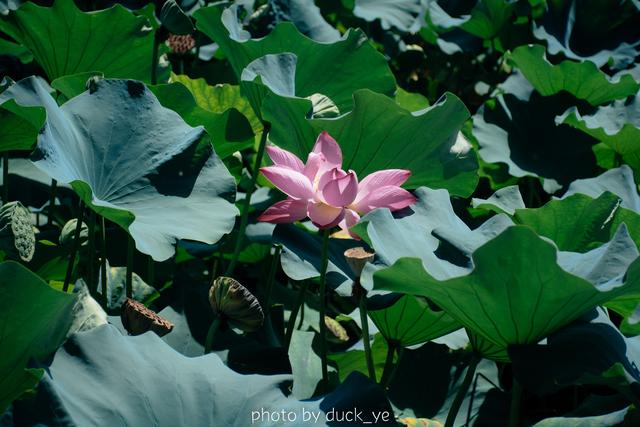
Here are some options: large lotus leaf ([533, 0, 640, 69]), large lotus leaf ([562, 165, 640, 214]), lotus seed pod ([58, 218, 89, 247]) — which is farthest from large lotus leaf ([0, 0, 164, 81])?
large lotus leaf ([533, 0, 640, 69])

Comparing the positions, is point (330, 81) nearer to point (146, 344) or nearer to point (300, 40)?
point (300, 40)

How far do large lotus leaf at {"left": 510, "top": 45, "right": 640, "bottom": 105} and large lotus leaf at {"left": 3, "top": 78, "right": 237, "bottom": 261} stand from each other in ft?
3.63

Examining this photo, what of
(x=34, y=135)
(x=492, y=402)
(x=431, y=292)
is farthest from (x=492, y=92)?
(x=431, y=292)

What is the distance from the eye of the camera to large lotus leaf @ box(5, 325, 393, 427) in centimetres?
90

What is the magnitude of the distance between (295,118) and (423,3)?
162cm

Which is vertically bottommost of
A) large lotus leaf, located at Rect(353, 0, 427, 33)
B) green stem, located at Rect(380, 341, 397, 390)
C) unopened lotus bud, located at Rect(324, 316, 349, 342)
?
unopened lotus bud, located at Rect(324, 316, 349, 342)

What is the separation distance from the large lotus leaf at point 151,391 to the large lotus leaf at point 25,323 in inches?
0.9

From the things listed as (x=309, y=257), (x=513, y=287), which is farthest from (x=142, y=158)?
(x=513, y=287)

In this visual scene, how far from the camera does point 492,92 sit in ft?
9.29

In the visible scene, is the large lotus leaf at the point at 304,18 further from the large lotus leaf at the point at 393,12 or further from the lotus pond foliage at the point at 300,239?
the large lotus leaf at the point at 393,12

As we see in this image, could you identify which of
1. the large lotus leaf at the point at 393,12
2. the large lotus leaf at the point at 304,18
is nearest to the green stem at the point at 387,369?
the large lotus leaf at the point at 304,18

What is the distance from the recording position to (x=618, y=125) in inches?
79.5

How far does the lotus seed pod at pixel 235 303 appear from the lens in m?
1.12

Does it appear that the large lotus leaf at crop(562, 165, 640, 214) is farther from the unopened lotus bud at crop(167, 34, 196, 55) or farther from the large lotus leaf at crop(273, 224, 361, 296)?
the unopened lotus bud at crop(167, 34, 196, 55)
